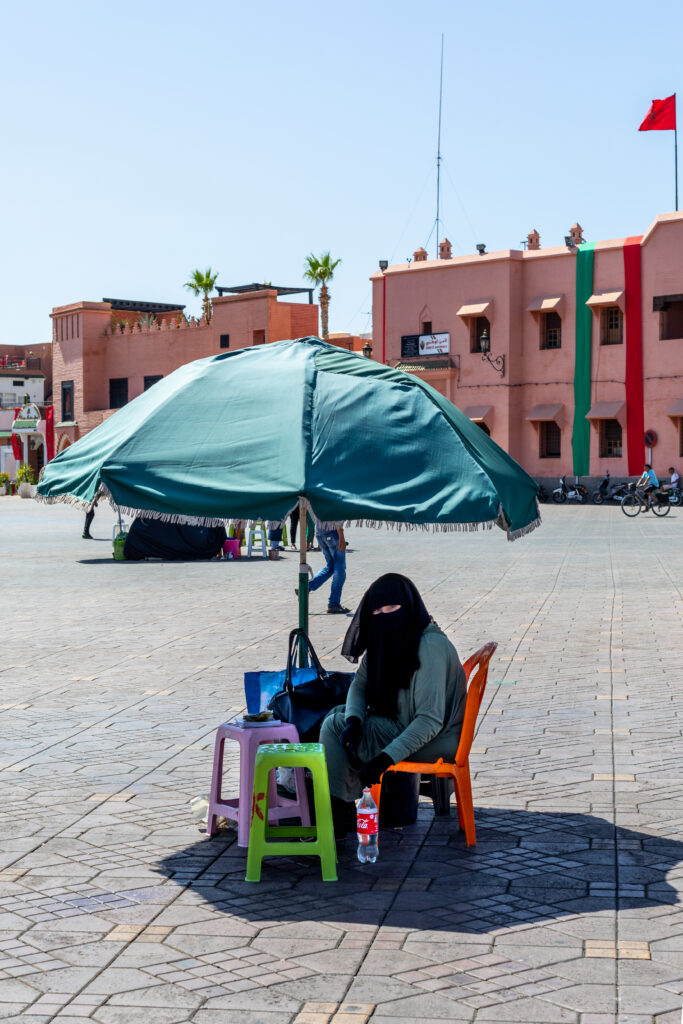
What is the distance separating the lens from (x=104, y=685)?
8.85 m

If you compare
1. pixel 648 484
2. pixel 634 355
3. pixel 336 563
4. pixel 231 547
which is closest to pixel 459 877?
pixel 336 563

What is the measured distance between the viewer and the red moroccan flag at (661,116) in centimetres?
4406

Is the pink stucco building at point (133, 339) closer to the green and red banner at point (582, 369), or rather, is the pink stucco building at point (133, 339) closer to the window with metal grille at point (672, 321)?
the green and red banner at point (582, 369)

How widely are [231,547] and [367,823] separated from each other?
16.3 m

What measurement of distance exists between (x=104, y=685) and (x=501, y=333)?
39568 mm

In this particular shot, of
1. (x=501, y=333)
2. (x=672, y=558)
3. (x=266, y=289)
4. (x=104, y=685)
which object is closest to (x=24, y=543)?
(x=672, y=558)

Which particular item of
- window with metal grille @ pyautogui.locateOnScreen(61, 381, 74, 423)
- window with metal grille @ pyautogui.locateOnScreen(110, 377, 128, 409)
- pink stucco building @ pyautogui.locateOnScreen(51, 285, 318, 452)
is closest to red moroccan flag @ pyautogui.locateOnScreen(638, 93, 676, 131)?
pink stucco building @ pyautogui.locateOnScreen(51, 285, 318, 452)

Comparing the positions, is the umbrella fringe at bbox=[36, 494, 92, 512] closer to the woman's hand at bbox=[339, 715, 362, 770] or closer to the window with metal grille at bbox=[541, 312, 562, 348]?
the woman's hand at bbox=[339, 715, 362, 770]

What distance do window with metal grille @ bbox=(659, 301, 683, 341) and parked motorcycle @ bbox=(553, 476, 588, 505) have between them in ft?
19.8

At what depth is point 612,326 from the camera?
4453 centimetres

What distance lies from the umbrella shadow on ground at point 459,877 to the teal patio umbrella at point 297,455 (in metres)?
1.33

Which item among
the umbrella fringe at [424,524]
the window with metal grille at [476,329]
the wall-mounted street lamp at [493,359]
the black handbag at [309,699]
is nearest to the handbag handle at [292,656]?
the black handbag at [309,699]

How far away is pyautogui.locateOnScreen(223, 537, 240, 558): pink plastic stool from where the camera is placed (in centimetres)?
2117

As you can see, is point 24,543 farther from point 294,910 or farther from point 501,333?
point 501,333
